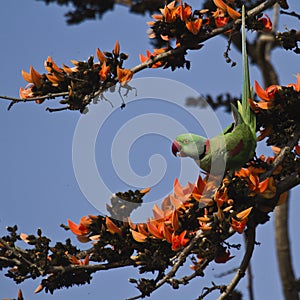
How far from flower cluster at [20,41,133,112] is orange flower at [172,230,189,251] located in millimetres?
686

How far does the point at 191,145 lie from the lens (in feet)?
9.51

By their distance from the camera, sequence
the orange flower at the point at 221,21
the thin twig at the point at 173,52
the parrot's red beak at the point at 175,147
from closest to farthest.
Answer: the parrot's red beak at the point at 175,147
the thin twig at the point at 173,52
the orange flower at the point at 221,21

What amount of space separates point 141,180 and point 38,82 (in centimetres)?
67

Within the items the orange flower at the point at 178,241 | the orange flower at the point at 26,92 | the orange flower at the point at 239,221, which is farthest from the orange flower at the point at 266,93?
the orange flower at the point at 26,92

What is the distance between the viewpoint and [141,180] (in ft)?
10.4

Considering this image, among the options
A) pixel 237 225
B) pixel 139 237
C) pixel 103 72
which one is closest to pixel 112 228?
pixel 139 237

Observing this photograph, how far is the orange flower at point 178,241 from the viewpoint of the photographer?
2.77 m

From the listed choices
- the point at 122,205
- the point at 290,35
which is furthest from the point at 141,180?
the point at 290,35

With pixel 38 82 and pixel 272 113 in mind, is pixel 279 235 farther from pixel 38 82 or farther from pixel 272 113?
pixel 38 82

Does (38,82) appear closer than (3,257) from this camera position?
No

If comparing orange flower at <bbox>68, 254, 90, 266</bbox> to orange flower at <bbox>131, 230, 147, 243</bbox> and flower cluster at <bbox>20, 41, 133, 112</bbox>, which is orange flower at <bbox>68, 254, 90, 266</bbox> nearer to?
orange flower at <bbox>131, 230, 147, 243</bbox>

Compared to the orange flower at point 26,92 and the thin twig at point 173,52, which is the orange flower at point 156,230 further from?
the orange flower at point 26,92

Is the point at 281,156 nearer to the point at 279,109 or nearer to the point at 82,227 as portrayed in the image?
the point at 279,109

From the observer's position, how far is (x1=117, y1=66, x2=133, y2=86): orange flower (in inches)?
123
